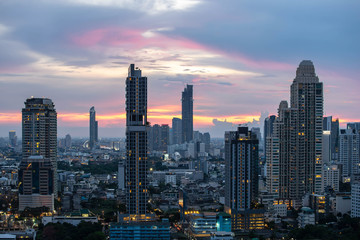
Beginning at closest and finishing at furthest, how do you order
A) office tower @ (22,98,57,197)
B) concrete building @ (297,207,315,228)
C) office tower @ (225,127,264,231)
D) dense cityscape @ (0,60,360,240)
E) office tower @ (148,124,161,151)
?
dense cityscape @ (0,60,360,240)
concrete building @ (297,207,315,228)
office tower @ (225,127,264,231)
office tower @ (22,98,57,197)
office tower @ (148,124,161,151)

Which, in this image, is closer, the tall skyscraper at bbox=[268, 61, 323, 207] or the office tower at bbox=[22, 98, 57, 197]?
the tall skyscraper at bbox=[268, 61, 323, 207]

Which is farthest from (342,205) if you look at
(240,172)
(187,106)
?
(187,106)

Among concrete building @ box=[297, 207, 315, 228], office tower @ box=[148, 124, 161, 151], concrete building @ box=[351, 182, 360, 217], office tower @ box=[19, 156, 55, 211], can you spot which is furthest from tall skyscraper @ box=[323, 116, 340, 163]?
office tower @ box=[148, 124, 161, 151]

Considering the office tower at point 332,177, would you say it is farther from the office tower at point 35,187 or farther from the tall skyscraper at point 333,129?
the tall skyscraper at point 333,129

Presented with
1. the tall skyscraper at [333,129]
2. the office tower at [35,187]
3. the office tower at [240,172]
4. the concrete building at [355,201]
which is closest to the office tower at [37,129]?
the office tower at [35,187]

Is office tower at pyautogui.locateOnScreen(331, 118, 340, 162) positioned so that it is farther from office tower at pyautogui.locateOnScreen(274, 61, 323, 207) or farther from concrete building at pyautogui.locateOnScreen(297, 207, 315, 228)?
concrete building at pyautogui.locateOnScreen(297, 207, 315, 228)

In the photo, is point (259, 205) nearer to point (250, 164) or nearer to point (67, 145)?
point (250, 164)

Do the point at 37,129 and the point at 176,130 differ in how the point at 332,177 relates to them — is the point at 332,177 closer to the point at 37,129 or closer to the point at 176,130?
the point at 37,129
